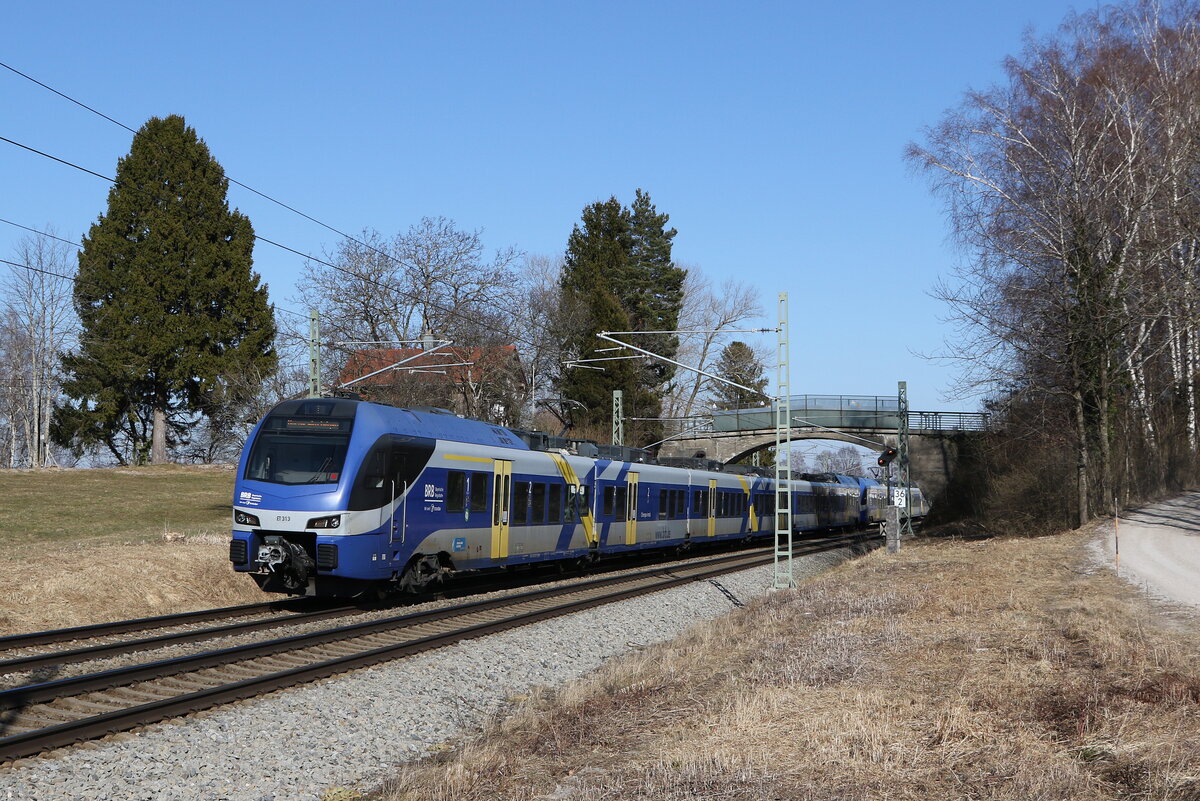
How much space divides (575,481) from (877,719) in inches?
600

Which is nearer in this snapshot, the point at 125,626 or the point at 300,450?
the point at 125,626

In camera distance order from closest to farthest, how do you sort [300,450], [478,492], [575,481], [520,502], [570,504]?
[300,450], [478,492], [520,502], [570,504], [575,481]

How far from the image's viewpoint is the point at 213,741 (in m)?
8.91

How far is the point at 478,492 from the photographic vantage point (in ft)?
63.2

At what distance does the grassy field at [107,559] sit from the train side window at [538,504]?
5.28m

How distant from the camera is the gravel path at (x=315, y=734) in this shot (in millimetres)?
7785

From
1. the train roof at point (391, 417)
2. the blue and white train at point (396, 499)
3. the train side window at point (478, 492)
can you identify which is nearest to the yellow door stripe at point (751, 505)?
the blue and white train at point (396, 499)

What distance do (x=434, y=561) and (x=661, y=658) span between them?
217 inches

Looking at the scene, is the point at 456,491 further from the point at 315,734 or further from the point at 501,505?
the point at 315,734

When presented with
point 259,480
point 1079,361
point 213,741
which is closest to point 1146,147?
point 1079,361

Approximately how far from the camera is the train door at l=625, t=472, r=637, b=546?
27062 mm

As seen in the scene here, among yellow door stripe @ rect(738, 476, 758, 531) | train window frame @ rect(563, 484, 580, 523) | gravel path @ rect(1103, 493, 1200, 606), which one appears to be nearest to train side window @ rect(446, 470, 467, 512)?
train window frame @ rect(563, 484, 580, 523)

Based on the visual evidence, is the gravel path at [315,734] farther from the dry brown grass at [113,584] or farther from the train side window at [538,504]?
the train side window at [538,504]

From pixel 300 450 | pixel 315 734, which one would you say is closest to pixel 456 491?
pixel 300 450
